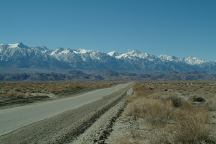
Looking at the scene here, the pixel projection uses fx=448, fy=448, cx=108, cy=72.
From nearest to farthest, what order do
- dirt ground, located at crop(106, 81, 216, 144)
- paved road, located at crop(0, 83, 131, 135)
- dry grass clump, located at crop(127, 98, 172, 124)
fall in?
dirt ground, located at crop(106, 81, 216, 144), paved road, located at crop(0, 83, 131, 135), dry grass clump, located at crop(127, 98, 172, 124)

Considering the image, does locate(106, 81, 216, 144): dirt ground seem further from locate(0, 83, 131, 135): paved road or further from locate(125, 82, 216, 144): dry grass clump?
locate(0, 83, 131, 135): paved road

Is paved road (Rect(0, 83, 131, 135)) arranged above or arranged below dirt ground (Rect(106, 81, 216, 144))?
below

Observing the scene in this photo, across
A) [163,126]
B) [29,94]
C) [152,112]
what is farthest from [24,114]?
[29,94]

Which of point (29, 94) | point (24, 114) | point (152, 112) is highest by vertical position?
point (152, 112)

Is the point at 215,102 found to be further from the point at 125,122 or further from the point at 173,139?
the point at 173,139

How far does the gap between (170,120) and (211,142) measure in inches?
314

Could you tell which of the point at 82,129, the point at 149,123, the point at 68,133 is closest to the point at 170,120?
the point at 149,123

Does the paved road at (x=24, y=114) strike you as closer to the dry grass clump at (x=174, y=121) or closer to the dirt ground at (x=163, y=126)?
the dirt ground at (x=163, y=126)

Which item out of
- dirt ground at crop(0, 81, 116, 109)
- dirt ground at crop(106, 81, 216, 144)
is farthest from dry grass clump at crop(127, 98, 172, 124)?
dirt ground at crop(0, 81, 116, 109)

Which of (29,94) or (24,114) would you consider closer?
(24,114)

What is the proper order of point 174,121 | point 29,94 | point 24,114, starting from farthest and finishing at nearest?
point 29,94 < point 24,114 < point 174,121

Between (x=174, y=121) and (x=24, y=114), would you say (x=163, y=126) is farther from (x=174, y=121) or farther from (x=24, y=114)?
(x=24, y=114)

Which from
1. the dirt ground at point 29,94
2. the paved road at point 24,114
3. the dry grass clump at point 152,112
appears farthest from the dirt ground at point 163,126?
the dirt ground at point 29,94

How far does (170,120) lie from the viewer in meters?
22.5
